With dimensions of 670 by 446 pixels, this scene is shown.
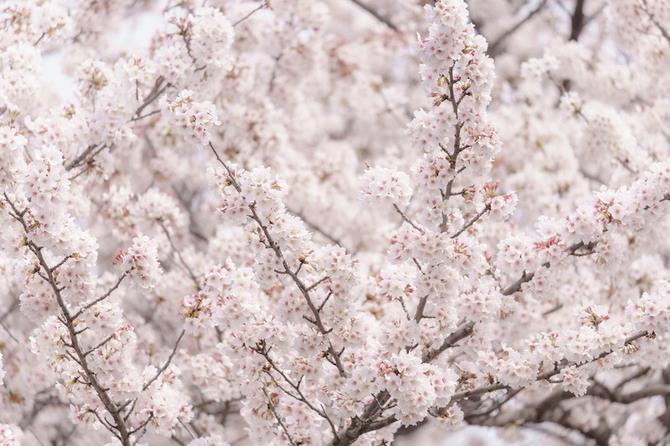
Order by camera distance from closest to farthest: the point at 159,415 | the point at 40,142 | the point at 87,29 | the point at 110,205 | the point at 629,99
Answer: the point at 159,415
the point at 40,142
the point at 110,205
the point at 87,29
the point at 629,99

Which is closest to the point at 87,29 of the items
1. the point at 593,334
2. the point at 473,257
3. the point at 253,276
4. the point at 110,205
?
the point at 110,205

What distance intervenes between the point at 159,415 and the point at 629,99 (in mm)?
6774

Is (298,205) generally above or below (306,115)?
below

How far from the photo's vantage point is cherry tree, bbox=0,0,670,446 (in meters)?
4.68

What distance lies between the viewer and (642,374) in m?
8.13

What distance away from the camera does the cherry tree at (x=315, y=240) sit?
4.68 metres

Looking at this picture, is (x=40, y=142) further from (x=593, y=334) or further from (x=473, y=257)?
(x=593, y=334)

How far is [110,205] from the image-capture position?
A: 25.1 feet

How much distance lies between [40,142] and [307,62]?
3516mm

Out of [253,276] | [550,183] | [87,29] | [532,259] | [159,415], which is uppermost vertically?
[550,183]

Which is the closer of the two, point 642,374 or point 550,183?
point 642,374

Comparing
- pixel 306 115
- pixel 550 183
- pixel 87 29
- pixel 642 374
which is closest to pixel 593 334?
pixel 642 374

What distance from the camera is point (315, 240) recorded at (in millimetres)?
9234

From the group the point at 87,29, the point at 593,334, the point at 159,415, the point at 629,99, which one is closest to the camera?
the point at 593,334
